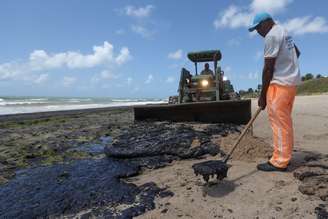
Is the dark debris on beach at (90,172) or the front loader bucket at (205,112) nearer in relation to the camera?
the dark debris on beach at (90,172)

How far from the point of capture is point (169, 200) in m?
3.26

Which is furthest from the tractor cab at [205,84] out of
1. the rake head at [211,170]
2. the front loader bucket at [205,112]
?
the rake head at [211,170]

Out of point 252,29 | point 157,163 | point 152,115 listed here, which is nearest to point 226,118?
point 152,115

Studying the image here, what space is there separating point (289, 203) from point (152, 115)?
6.78m

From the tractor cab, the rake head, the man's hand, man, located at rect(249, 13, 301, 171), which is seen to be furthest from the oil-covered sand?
the tractor cab

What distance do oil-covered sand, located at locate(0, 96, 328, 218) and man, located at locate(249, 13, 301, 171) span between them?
0.28m

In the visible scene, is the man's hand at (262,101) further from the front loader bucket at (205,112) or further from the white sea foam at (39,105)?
the white sea foam at (39,105)

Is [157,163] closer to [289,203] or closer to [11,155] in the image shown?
[289,203]

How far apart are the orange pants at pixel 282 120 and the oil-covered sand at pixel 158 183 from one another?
0.62ft

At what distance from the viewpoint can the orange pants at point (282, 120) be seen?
374 centimetres

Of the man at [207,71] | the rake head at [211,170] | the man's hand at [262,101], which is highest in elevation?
the man at [207,71]

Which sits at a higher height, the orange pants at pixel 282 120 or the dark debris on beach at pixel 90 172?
the orange pants at pixel 282 120

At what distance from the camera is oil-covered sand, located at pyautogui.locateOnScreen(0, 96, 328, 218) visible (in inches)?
119

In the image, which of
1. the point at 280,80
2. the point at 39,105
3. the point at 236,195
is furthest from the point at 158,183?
the point at 39,105
